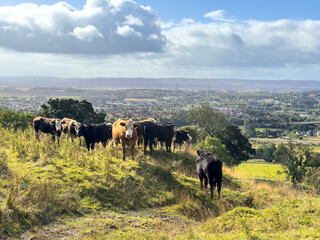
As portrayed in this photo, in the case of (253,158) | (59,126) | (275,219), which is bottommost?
(253,158)

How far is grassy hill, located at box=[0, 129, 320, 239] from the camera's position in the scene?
7.40 meters

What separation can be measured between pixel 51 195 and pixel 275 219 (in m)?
6.75

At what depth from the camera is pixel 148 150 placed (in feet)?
55.9

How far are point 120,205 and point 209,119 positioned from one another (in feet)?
169

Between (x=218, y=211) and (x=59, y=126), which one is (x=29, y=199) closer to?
(x=218, y=211)

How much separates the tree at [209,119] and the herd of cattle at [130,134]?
37.5m

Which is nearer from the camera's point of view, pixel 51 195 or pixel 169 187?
pixel 51 195

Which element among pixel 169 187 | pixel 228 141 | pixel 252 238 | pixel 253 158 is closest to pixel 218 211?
pixel 169 187

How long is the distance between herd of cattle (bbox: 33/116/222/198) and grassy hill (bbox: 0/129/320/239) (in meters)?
0.92

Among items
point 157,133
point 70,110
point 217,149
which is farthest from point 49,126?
point 70,110

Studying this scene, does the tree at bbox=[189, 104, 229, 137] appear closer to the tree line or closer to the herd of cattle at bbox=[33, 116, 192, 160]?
the tree line

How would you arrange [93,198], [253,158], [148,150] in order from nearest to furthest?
[93,198] → [148,150] → [253,158]

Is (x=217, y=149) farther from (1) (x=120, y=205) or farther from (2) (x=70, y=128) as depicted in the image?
(1) (x=120, y=205)

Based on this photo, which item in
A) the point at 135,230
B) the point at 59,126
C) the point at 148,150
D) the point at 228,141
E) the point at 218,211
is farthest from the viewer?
the point at 228,141
